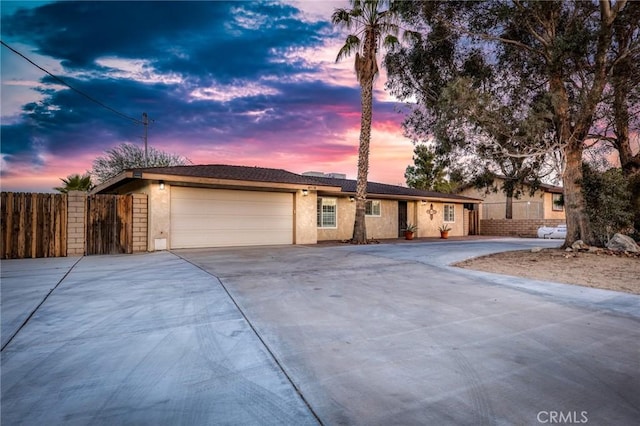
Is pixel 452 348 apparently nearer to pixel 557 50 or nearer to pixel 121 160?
pixel 557 50

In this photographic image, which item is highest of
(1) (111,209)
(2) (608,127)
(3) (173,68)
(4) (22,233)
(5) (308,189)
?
(3) (173,68)

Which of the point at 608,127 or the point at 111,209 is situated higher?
the point at 608,127

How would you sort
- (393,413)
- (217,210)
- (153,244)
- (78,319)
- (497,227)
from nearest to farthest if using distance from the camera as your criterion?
(393,413)
(78,319)
(153,244)
(217,210)
(497,227)

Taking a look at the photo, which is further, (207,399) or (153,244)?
(153,244)

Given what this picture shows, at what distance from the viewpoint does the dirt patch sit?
661cm

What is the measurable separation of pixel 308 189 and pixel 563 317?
1127 cm

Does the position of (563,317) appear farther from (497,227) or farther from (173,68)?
(497,227)

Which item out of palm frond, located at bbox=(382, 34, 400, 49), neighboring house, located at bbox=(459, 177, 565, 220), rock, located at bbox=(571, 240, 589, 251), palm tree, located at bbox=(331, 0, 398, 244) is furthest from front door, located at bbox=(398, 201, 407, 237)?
rock, located at bbox=(571, 240, 589, 251)

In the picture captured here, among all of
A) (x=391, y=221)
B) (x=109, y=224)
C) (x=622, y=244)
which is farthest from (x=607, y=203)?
(x=109, y=224)

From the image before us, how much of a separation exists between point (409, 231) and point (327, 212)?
15.4ft

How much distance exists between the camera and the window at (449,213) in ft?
72.3

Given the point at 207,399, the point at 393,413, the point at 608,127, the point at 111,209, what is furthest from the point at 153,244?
the point at 608,127

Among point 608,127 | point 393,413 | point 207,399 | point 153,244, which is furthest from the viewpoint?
point 153,244

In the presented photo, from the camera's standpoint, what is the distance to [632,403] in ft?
7.38
